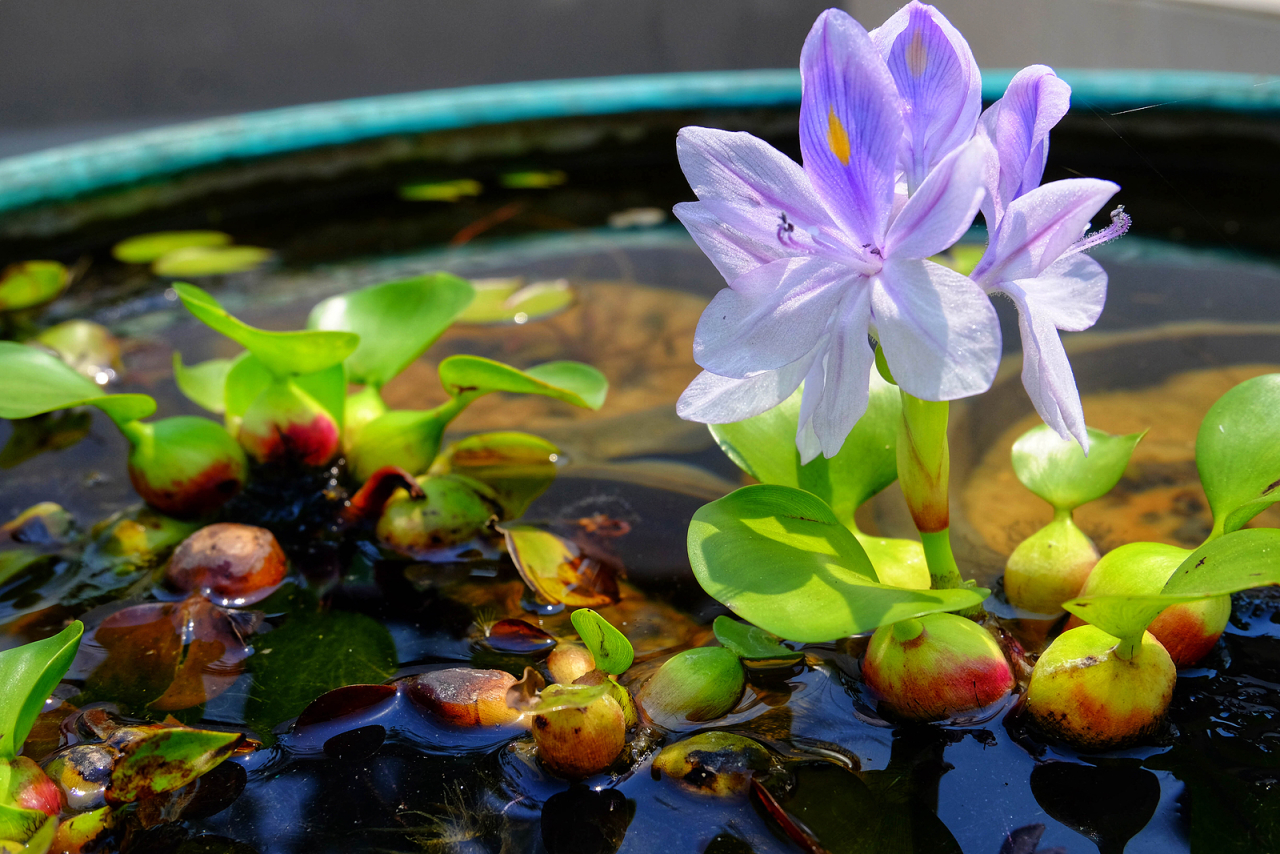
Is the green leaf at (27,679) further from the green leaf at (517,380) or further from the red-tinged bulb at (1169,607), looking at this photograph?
the red-tinged bulb at (1169,607)

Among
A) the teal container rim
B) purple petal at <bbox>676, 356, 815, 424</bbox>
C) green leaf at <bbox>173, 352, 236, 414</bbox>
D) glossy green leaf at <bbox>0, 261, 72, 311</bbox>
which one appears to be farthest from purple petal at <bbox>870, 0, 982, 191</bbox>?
Result: glossy green leaf at <bbox>0, 261, 72, 311</bbox>

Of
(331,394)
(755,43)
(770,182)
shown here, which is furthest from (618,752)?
(755,43)

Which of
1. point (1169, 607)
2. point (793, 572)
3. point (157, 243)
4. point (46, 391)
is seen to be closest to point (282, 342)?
point (46, 391)

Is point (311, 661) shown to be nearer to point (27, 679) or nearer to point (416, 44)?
point (27, 679)

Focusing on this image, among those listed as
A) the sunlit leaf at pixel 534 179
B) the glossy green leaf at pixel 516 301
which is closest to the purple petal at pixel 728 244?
the glossy green leaf at pixel 516 301

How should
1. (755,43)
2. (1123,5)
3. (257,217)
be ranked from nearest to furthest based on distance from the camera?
(257,217)
(1123,5)
(755,43)

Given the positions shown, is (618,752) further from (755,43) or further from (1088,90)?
(755,43)
